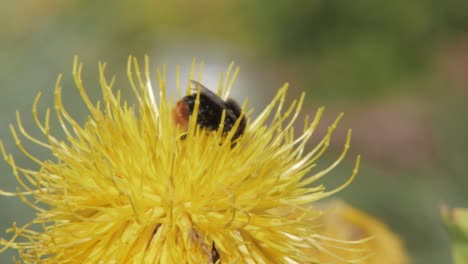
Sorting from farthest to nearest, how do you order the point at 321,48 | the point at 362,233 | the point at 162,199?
1. the point at 321,48
2. the point at 362,233
3. the point at 162,199

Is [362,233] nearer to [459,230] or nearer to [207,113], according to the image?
[459,230]

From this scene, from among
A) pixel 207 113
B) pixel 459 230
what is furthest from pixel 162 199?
pixel 459 230

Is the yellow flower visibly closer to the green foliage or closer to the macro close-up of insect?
the green foliage

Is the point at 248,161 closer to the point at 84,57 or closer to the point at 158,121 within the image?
the point at 158,121

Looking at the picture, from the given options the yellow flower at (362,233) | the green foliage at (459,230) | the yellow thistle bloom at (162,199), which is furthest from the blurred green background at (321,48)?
the yellow thistle bloom at (162,199)

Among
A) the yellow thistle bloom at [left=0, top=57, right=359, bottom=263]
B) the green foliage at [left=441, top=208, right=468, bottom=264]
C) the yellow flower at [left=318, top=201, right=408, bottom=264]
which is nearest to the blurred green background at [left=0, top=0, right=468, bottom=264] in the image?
the yellow flower at [left=318, top=201, right=408, bottom=264]

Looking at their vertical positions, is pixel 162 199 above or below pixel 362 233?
above

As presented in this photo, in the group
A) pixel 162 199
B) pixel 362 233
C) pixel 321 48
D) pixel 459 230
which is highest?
pixel 321 48

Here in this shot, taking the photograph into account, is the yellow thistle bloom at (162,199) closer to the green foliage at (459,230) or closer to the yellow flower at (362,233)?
the green foliage at (459,230)
